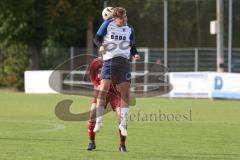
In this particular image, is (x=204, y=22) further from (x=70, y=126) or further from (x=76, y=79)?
(x=70, y=126)

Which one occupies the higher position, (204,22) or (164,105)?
(204,22)

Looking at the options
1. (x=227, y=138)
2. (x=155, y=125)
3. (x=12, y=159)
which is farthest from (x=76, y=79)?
(x=12, y=159)

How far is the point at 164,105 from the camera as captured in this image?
26344 millimetres

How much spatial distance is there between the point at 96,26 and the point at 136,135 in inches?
1231

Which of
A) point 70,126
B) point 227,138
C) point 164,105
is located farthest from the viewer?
point 164,105

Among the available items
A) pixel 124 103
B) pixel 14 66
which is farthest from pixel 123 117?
pixel 14 66

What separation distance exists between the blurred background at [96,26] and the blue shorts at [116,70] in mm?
22525

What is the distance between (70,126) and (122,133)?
552cm

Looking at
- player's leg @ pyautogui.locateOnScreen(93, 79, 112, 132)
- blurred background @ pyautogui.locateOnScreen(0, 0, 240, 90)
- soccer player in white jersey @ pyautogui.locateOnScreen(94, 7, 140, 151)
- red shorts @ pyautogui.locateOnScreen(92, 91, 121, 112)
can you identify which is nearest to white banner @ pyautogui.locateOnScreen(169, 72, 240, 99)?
blurred background @ pyautogui.locateOnScreen(0, 0, 240, 90)

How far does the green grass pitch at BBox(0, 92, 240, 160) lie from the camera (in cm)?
1187

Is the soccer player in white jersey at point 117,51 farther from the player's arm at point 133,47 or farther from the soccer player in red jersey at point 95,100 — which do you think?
the soccer player in red jersey at point 95,100

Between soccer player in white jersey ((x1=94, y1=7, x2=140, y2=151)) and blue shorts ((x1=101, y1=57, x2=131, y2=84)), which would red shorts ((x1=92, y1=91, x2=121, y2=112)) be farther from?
blue shorts ((x1=101, y1=57, x2=131, y2=84))

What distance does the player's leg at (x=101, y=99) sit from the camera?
12359 mm

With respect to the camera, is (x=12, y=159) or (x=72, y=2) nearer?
(x=12, y=159)
